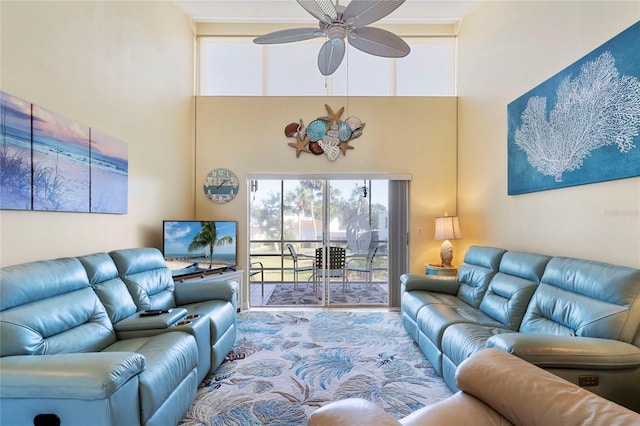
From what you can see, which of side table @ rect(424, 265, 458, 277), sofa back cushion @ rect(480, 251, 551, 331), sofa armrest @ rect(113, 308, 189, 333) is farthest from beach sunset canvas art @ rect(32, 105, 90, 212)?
side table @ rect(424, 265, 458, 277)

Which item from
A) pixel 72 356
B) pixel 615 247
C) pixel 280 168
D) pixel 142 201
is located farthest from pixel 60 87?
pixel 615 247

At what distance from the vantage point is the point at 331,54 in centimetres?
267

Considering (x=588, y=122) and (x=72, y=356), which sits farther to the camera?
(x=588, y=122)

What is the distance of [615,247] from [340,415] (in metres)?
2.36

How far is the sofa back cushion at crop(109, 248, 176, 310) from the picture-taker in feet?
8.10

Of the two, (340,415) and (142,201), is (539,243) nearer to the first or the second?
(340,415)

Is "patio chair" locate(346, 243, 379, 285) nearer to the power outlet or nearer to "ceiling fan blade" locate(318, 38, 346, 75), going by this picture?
"ceiling fan blade" locate(318, 38, 346, 75)

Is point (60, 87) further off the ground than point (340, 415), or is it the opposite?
point (60, 87)

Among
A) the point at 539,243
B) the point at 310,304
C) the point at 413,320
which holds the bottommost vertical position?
the point at 310,304

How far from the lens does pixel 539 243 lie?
2781 millimetres

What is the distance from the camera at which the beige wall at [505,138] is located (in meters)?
2.06

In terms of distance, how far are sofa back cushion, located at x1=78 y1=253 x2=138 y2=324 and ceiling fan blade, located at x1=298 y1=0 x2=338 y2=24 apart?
2483 mm

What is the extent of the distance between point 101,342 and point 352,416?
74.2 inches

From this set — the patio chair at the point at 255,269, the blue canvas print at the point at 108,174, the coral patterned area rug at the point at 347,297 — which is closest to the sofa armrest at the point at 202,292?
the blue canvas print at the point at 108,174
